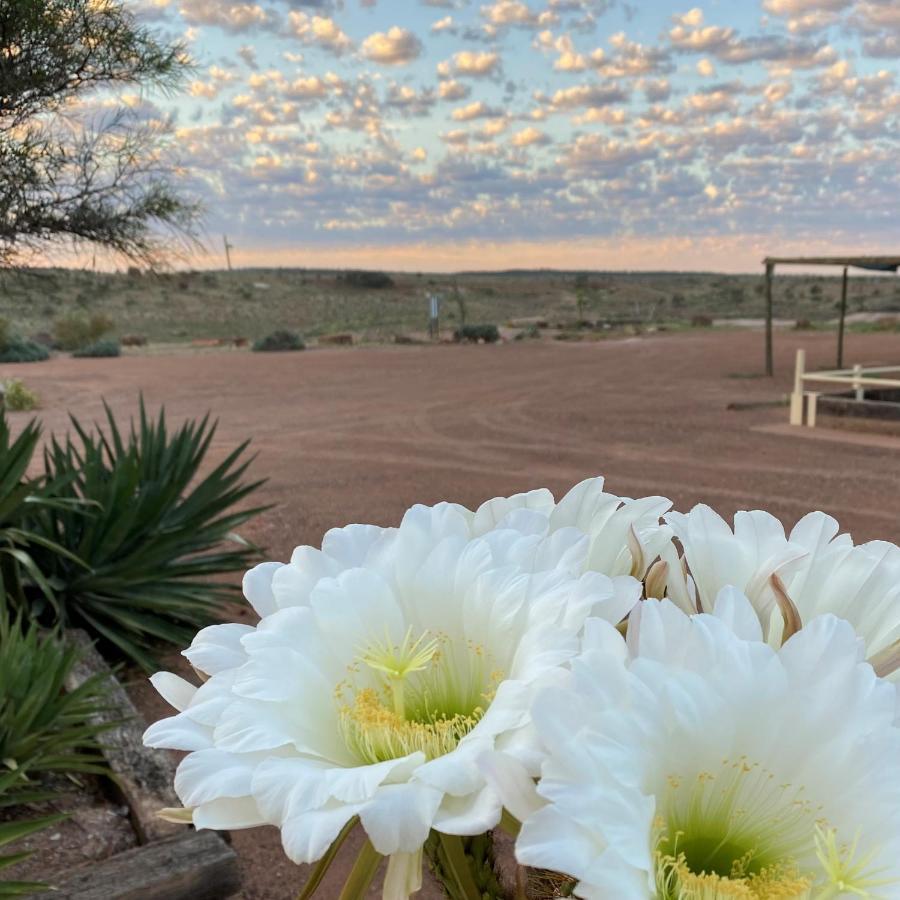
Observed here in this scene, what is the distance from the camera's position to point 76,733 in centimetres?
380

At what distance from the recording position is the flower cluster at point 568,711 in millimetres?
576

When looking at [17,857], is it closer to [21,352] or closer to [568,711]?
[568,711]

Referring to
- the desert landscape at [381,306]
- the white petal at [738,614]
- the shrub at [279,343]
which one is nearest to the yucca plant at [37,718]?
the white petal at [738,614]

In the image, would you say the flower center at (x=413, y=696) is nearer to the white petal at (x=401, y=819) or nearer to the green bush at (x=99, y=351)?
the white petal at (x=401, y=819)

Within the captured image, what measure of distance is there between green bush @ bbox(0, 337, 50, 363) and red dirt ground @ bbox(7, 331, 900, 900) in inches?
47.3

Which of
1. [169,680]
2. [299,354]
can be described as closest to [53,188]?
[169,680]

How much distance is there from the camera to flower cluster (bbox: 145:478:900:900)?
22.7 inches

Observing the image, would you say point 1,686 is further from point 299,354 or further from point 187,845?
point 299,354

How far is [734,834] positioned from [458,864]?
7.5 inches

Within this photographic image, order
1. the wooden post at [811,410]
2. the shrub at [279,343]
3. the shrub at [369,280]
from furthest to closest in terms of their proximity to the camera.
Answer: the shrub at [369,280] → the shrub at [279,343] → the wooden post at [811,410]

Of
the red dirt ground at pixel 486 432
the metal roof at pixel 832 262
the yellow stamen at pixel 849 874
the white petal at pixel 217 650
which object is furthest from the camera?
the metal roof at pixel 832 262

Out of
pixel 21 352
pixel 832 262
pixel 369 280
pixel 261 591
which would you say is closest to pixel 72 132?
pixel 261 591

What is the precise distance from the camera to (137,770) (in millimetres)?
3912

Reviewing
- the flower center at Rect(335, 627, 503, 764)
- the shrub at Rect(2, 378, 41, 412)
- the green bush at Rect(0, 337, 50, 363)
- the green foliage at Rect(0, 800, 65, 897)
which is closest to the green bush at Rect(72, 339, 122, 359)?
the green bush at Rect(0, 337, 50, 363)
